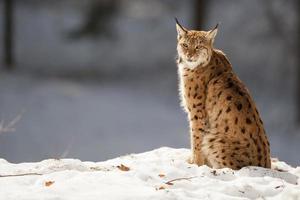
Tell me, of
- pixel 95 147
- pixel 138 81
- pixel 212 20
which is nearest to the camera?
pixel 95 147

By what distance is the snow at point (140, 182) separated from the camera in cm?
568

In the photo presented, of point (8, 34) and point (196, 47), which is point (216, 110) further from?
point (8, 34)

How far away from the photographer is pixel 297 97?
20297mm

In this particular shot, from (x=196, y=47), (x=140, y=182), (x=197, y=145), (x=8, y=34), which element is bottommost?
(x=140, y=182)

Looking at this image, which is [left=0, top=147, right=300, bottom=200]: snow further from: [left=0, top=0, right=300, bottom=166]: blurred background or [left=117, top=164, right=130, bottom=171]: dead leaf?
[left=0, top=0, right=300, bottom=166]: blurred background

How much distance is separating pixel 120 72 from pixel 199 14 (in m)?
4.41

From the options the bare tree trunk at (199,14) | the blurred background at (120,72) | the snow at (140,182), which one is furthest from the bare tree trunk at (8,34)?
the snow at (140,182)

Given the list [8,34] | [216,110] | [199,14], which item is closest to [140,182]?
[216,110]

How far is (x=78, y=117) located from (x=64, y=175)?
13.3m

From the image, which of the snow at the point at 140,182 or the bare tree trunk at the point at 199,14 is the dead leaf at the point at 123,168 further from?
the bare tree trunk at the point at 199,14

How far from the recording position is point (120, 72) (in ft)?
83.7

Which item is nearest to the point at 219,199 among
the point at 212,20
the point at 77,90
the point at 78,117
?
the point at 78,117

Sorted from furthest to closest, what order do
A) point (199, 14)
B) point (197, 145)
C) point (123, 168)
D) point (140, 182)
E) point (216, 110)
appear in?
point (199, 14) < point (197, 145) < point (216, 110) < point (123, 168) < point (140, 182)

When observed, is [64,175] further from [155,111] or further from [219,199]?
[155,111]
